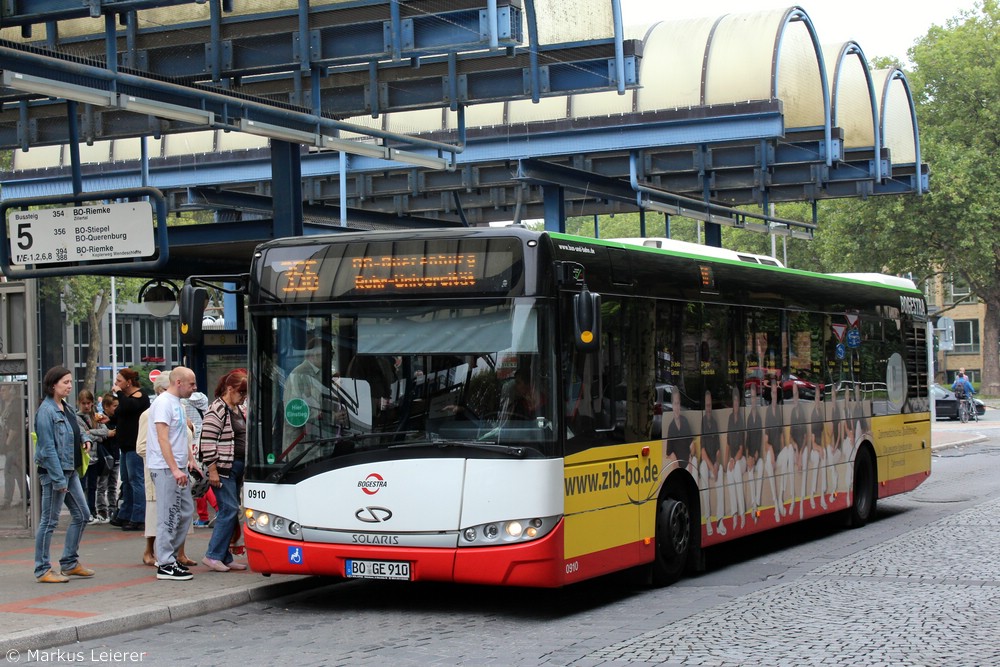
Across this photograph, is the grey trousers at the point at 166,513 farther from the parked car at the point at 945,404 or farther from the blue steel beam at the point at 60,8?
the parked car at the point at 945,404

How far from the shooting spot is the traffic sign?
12.1 meters

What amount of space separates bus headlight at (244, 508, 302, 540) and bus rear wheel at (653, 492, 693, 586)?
2.95m

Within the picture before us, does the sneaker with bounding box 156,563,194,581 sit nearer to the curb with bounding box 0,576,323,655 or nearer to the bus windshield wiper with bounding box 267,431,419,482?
the curb with bounding box 0,576,323,655

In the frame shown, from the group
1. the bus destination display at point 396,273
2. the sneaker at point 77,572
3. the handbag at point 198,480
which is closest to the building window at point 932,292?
the handbag at point 198,480

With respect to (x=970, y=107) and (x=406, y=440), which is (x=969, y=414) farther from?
(x=406, y=440)

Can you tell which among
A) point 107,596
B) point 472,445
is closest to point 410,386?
point 472,445

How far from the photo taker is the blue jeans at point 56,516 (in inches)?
410

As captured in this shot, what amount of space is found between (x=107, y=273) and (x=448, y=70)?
496cm

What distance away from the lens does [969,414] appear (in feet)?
153

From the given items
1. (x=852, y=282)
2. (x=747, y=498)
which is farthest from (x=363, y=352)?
(x=852, y=282)

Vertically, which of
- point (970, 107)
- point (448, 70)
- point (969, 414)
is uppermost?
point (970, 107)

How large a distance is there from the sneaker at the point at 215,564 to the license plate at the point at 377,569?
2243 millimetres

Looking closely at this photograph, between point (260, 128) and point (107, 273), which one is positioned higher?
point (260, 128)

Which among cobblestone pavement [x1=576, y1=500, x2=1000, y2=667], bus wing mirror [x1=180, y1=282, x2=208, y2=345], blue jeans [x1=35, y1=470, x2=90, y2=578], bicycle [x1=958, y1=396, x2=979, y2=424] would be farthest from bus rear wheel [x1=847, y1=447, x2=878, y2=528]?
bicycle [x1=958, y1=396, x2=979, y2=424]
